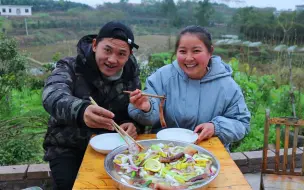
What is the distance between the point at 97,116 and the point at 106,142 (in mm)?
305

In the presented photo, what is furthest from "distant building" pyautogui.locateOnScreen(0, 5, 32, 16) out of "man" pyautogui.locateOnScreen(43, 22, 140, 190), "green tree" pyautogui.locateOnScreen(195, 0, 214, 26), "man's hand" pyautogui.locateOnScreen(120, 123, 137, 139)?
"man's hand" pyautogui.locateOnScreen(120, 123, 137, 139)

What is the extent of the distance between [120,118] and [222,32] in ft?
20.4

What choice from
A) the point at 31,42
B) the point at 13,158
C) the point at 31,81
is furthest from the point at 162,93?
the point at 31,42

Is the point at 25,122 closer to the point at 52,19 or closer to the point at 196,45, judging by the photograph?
the point at 196,45

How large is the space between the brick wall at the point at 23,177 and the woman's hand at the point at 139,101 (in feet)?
4.18

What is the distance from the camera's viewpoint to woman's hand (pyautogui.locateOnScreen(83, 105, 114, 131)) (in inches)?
61.9

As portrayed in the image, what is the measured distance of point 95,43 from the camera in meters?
2.12

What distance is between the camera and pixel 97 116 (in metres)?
1.58

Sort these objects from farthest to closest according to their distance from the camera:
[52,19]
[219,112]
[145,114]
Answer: [52,19], [219,112], [145,114]

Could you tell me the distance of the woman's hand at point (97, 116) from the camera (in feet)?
5.16

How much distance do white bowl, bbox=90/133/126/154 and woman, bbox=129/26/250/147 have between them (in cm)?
25

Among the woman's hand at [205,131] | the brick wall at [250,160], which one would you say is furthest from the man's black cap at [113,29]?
the brick wall at [250,160]

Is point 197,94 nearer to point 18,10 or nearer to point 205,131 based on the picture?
point 205,131

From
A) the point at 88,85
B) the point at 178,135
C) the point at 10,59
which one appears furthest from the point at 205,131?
the point at 10,59
